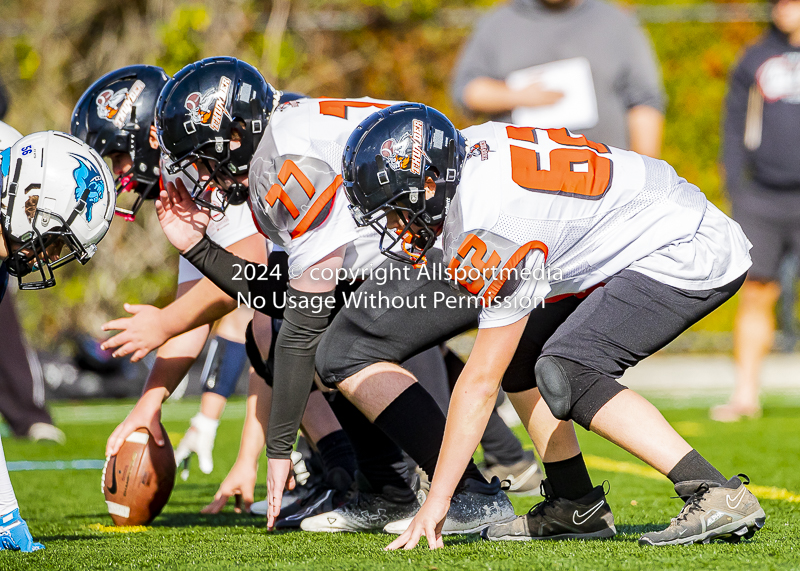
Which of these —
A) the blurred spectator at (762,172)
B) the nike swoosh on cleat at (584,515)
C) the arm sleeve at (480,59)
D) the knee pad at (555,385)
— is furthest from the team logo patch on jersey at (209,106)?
the blurred spectator at (762,172)

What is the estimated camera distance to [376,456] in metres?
Result: 3.27

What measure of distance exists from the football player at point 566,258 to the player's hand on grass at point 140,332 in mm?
932

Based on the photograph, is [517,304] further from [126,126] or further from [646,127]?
[646,127]

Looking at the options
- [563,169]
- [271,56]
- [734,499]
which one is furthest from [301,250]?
[271,56]

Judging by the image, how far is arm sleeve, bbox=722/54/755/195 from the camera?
646 centimetres

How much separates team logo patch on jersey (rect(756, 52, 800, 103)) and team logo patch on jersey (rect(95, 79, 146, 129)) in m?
4.40

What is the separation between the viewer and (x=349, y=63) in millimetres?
9891

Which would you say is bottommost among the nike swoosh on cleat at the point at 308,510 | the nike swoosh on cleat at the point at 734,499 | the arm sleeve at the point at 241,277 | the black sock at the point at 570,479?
the nike swoosh on cleat at the point at 308,510

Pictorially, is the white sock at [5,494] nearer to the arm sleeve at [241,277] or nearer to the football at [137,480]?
the football at [137,480]

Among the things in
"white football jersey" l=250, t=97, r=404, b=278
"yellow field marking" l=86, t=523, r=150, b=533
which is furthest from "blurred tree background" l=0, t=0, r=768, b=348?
"white football jersey" l=250, t=97, r=404, b=278

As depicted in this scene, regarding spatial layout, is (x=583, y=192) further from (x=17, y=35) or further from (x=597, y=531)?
(x=17, y=35)

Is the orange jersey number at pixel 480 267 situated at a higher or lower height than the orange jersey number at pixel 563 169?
lower

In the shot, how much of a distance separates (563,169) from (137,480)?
175cm

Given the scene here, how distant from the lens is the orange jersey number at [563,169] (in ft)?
8.55
